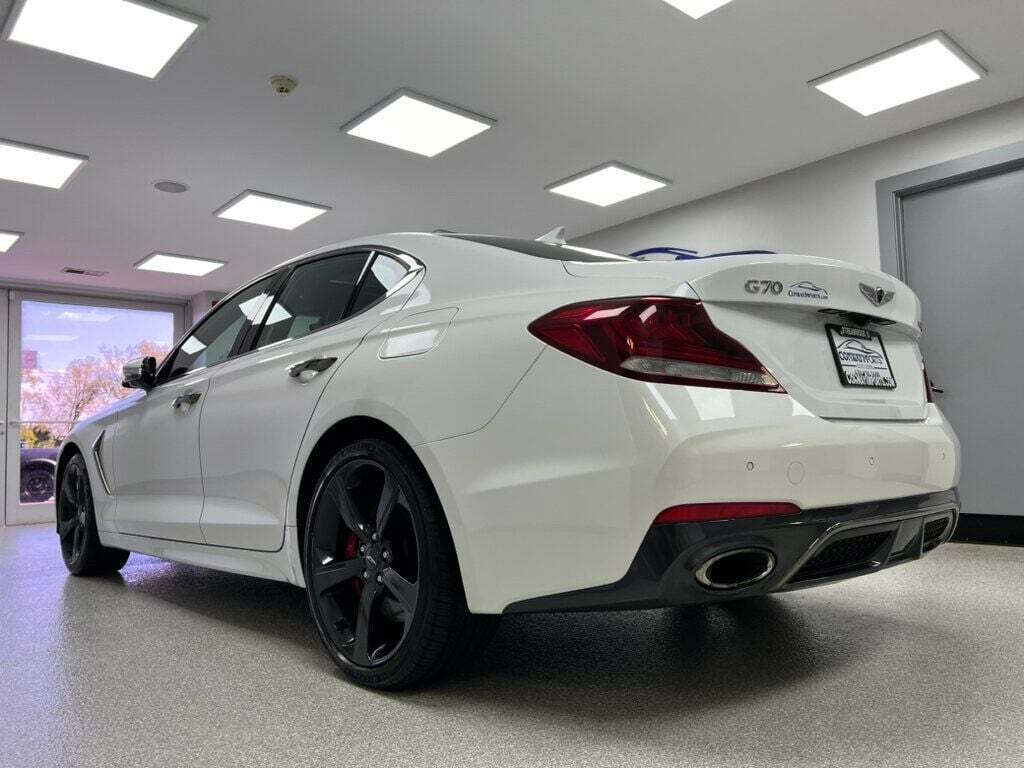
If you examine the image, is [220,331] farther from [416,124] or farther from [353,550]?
[416,124]

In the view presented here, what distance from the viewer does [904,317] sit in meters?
1.93

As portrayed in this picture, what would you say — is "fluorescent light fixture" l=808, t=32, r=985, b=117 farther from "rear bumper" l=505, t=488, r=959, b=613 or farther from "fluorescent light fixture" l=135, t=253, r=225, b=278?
"fluorescent light fixture" l=135, t=253, r=225, b=278

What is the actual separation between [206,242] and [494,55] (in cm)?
503

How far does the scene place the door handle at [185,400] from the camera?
281 centimetres

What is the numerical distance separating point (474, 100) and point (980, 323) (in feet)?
12.4

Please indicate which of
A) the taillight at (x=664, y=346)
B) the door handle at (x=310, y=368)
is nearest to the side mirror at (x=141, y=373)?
the door handle at (x=310, y=368)

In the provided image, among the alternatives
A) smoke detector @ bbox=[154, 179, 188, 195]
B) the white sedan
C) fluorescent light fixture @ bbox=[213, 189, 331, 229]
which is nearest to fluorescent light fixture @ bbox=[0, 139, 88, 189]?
smoke detector @ bbox=[154, 179, 188, 195]

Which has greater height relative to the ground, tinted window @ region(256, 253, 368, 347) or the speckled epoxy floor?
tinted window @ region(256, 253, 368, 347)

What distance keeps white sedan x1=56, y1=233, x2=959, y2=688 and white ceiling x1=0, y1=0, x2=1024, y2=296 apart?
8.35ft

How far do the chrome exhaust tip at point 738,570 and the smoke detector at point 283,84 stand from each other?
14.1 ft

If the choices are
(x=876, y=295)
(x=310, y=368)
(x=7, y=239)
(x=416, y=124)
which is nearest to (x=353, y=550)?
(x=310, y=368)

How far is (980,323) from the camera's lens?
5398 mm

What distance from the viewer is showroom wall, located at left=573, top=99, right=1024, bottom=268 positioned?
5559 mm

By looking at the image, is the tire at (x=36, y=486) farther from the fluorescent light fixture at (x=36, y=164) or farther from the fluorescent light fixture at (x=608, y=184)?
the fluorescent light fixture at (x=608, y=184)
